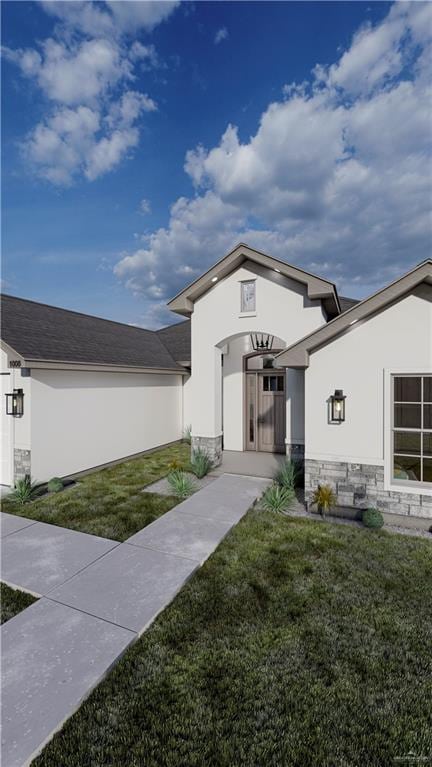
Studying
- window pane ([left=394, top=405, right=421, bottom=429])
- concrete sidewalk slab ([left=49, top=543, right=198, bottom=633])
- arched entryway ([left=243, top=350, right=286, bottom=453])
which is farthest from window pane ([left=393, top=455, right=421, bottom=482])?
concrete sidewalk slab ([left=49, top=543, right=198, bottom=633])

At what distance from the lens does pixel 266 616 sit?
3.67m

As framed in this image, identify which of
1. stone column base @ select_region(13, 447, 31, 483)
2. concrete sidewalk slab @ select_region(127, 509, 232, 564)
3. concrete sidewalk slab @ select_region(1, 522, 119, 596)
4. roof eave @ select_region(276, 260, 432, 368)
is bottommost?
concrete sidewalk slab @ select_region(1, 522, 119, 596)

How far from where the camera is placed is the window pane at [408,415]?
1217 cm

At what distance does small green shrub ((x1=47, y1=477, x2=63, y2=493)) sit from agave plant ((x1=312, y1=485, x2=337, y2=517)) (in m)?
6.06

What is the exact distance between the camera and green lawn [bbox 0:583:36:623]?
3.74m

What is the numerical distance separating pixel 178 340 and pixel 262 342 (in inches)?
259

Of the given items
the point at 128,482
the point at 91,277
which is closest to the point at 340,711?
the point at 128,482

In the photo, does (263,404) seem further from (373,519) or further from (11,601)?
(11,601)

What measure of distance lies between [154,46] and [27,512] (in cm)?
1413

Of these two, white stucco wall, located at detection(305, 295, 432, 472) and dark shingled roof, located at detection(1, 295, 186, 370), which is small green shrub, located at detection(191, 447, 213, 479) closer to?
white stucco wall, located at detection(305, 295, 432, 472)

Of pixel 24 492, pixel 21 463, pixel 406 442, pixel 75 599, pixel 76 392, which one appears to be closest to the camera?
pixel 75 599

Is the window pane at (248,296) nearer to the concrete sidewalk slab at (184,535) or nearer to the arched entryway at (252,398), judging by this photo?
the arched entryway at (252,398)

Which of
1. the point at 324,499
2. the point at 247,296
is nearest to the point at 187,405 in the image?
the point at 247,296

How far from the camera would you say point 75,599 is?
3.90 metres
